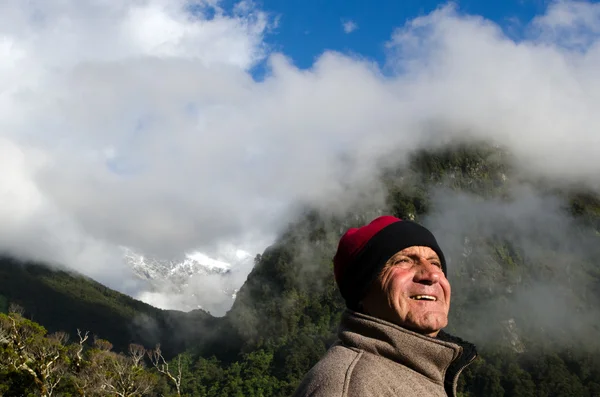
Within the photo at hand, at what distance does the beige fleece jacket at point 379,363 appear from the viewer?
2.16 metres

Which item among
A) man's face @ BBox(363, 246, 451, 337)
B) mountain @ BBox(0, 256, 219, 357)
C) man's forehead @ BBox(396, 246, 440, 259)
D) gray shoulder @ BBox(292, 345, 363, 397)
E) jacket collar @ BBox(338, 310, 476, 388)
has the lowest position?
mountain @ BBox(0, 256, 219, 357)

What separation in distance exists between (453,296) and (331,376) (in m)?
129

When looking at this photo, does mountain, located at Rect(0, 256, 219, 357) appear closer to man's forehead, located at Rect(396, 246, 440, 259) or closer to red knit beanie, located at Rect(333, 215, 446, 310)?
red knit beanie, located at Rect(333, 215, 446, 310)

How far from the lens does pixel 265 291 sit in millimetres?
131500

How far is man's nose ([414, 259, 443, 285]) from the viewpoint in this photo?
2711mm

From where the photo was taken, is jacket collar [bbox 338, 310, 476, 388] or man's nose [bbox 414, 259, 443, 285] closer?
jacket collar [bbox 338, 310, 476, 388]

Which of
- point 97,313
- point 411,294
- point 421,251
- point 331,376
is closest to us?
point 331,376

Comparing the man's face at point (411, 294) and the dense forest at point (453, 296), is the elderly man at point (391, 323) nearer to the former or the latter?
the man's face at point (411, 294)

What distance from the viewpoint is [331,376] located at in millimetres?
2172

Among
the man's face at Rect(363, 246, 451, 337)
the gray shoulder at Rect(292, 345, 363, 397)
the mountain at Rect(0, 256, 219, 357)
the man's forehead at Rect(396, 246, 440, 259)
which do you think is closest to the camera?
the gray shoulder at Rect(292, 345, 363, 397)

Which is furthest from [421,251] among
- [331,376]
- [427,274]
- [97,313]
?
[97,313]

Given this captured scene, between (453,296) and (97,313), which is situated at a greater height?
(453,296)

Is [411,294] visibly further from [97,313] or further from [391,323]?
[97,313]

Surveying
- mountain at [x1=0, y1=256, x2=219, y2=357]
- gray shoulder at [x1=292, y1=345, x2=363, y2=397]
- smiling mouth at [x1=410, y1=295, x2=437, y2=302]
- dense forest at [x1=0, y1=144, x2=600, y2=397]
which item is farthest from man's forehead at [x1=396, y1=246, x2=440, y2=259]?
mountain at [x1=0, y1=256, x2=219, y2=357]
